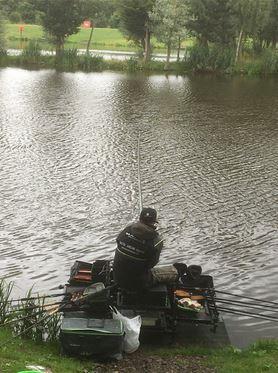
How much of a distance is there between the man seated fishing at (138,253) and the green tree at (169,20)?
44.6 meters

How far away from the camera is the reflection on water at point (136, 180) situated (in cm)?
1501

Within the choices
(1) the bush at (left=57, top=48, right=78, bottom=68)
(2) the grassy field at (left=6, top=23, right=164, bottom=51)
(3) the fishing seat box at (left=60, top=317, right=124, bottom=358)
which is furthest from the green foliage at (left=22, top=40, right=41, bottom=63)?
(3) the fishing seat box at (left=60, top=317, right=124, bottom=358)

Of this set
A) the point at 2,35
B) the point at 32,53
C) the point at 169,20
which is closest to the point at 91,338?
the point at 169,20

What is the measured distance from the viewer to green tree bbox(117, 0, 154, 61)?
54.0 metres

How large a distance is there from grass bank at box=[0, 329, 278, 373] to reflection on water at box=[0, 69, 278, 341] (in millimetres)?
1291

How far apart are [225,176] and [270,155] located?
4.55 m

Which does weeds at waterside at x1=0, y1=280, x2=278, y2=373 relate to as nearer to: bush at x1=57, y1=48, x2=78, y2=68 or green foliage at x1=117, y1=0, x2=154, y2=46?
bush at x1=57, y1=48, x2=78, y2=68

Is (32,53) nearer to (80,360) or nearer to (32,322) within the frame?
(32,322)

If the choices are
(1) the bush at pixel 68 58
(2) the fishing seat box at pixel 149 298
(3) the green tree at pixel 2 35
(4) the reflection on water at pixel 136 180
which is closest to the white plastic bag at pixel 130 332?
(2) the fishing seat box at pixel 149 298

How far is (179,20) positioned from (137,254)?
45.3 metres

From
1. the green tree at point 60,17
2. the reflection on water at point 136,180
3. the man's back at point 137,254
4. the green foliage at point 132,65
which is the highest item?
the green tree at point 60,17

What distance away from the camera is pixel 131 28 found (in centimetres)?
5603

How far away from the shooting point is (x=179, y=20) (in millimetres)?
51812

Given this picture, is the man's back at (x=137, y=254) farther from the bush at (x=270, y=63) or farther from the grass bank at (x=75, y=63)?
the bush at (x=270, y=63)
